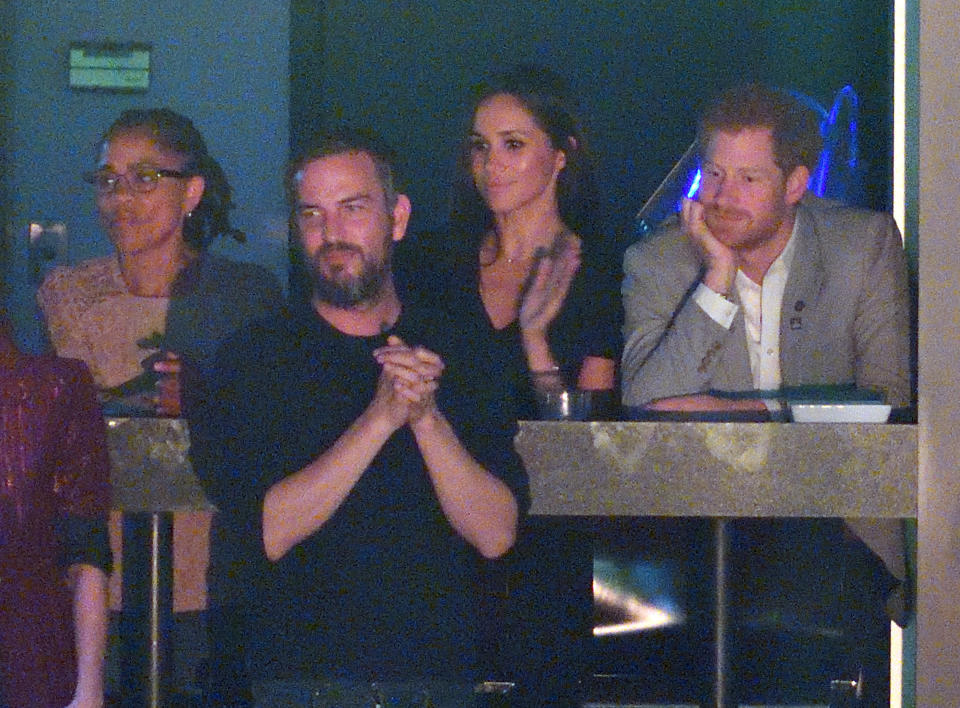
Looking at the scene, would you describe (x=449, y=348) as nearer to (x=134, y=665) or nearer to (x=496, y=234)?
(x=496, y=234)

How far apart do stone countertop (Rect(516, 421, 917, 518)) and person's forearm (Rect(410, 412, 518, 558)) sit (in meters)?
0.13

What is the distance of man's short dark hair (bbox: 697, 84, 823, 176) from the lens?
9.30ft

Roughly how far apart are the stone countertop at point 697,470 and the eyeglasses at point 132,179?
120cm

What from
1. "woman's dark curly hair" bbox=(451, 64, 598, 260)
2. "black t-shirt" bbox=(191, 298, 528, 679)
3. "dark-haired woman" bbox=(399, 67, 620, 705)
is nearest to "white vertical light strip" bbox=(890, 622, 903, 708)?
"dark-haired woman" bbox=(399, 67, 620, 705)

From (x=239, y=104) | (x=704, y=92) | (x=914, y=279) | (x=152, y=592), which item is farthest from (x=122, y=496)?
(x=704, y=92)

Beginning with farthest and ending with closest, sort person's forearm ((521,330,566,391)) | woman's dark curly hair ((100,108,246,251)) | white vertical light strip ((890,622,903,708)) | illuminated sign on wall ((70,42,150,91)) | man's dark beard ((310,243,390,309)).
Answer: illuminated sign on wall ((70,42,150,91))
woman's dark curly hair ((100,108,246,251))
person's forearm ((521,330,566,391))
white vertical light strip ((890,622,903,708))
man's dark beard ((310,243,390,309))

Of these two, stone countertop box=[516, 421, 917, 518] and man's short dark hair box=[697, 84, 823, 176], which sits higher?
man's short dark hair box=[697, 84, 823, 176]

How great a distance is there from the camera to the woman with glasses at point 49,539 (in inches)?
82.4

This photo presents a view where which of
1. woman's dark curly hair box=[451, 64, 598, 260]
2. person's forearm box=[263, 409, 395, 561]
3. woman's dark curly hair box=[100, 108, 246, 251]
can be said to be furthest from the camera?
woman's dark curly hair box=[100, 108, 246, 251]

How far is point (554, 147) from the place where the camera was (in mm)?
3078

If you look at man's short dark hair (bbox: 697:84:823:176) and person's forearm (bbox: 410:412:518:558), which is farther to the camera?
man's short dark hair (bbox: 697:84:823:176)

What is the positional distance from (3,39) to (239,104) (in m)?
0.68

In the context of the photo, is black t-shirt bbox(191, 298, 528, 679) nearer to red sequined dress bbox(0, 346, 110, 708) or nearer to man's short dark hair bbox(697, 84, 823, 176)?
red sequined dress bbox(0, 346, 110, 708)

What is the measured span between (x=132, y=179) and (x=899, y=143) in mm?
1606
